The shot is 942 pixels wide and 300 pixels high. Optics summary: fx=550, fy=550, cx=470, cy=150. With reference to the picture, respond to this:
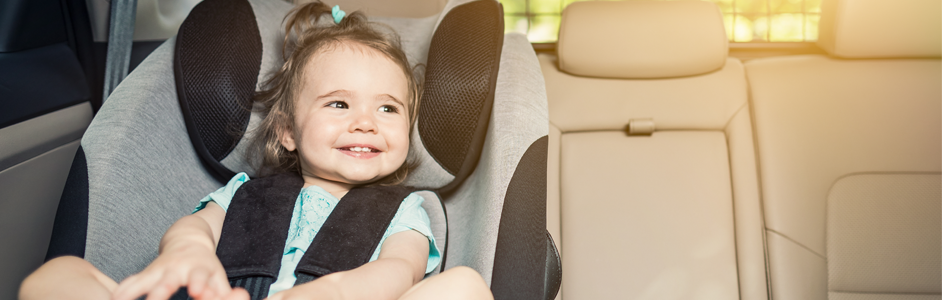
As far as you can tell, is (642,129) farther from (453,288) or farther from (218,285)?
(218,285)

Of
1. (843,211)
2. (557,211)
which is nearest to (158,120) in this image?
(557,211)

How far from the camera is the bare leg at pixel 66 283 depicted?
26.5 inches

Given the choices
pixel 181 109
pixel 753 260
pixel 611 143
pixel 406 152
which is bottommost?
pixel 753 260

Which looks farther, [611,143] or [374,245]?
[611,143]

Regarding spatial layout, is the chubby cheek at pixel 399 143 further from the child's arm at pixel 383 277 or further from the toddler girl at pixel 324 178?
the child's arm at pixel 383 277

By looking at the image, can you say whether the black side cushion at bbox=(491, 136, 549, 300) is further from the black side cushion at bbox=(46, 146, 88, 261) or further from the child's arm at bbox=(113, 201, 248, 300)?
the black side cushion at bbox=(46, 146, 88, 261)

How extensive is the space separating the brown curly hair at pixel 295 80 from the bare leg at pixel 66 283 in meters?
0.41

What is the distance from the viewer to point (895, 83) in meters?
1.46

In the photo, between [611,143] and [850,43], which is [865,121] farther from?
[611,143]

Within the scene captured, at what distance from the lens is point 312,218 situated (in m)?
1.02

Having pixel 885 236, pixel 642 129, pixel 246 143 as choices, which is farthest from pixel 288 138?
pixel 885 236

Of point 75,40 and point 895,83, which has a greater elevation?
point 75,40

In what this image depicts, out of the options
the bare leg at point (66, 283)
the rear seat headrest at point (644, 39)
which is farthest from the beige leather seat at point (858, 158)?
the bare leg at point (66, 283)

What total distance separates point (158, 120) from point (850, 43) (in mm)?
1657
